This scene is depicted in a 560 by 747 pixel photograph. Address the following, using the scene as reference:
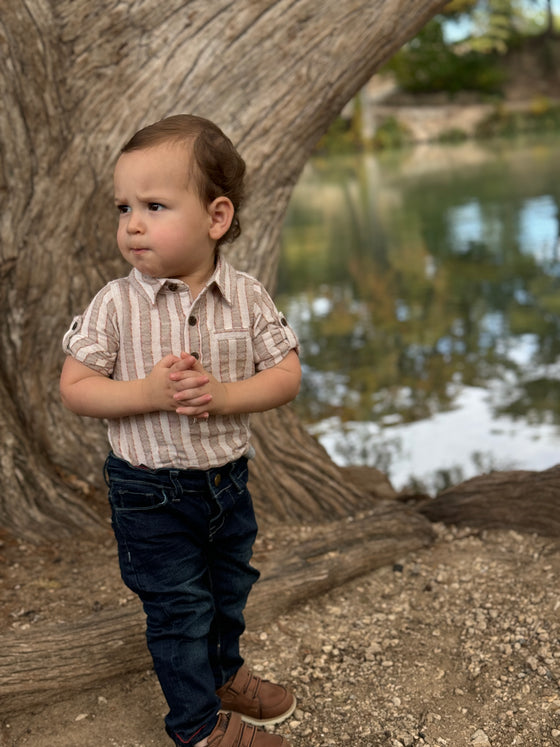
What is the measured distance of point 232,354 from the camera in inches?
79.9

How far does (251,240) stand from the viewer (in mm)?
3408

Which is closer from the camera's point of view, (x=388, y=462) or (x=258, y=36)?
(x=258, y=36)

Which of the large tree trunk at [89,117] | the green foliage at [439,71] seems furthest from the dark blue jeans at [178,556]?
the green foliage at [439,71]

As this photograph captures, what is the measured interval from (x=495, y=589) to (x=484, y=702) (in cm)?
62

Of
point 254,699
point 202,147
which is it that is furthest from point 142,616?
point 202,147

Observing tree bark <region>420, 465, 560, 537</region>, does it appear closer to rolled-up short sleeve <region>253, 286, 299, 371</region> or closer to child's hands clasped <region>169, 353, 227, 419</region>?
rolled-up short sleeve <region>253, 286, 299, 371</region>

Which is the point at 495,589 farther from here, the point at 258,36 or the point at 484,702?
the point at 258,36

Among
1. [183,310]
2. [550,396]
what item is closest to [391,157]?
[550,396]

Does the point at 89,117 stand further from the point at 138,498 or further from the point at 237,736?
the point at 237,736

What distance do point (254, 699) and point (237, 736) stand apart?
0.83 feet

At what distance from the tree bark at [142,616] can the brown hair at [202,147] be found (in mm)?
1385

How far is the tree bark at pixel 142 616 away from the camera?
250 centimetres

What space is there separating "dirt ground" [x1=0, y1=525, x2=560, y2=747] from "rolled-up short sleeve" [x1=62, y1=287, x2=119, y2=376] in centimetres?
111

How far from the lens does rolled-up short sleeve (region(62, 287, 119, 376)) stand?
1.96m
